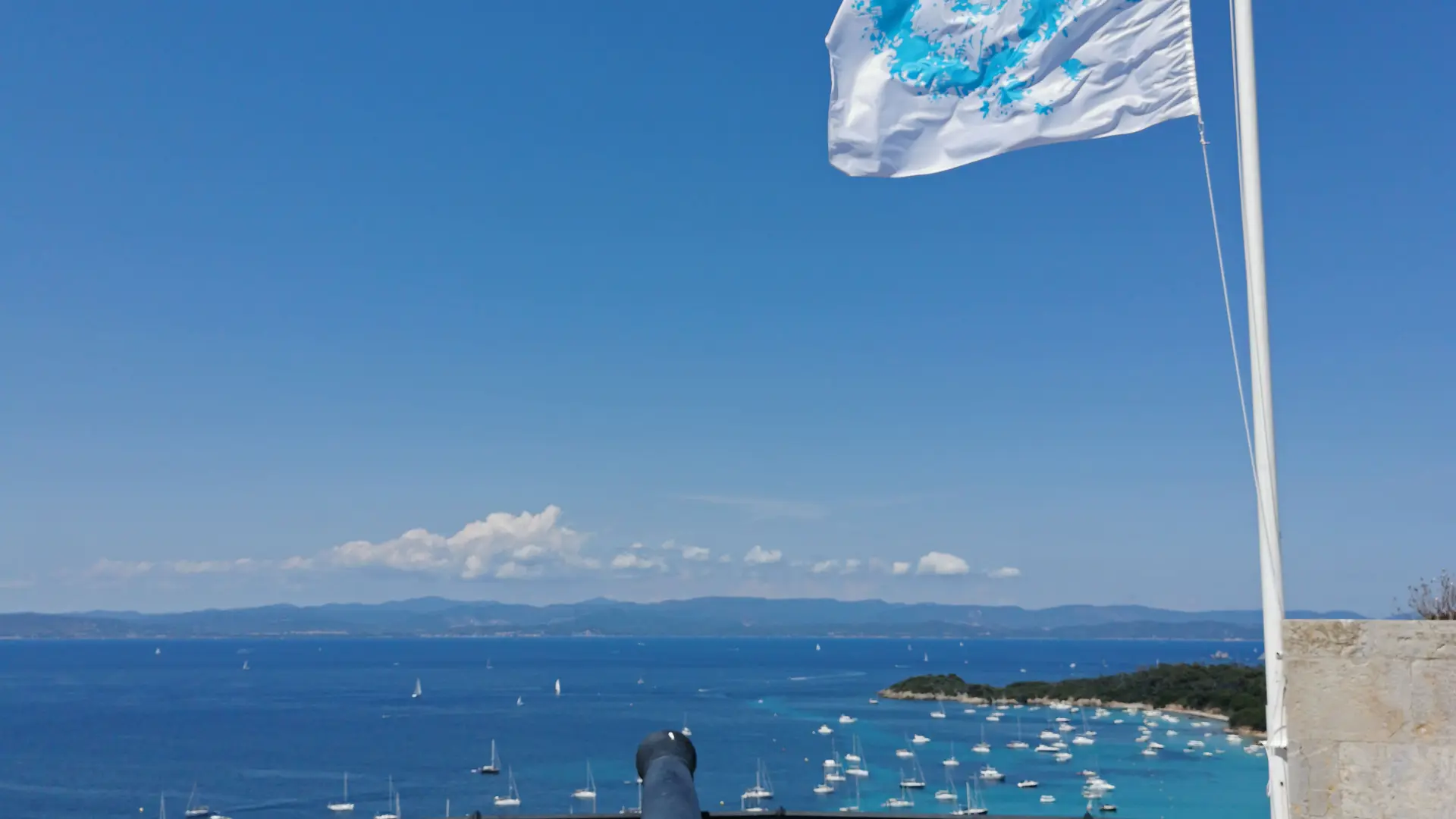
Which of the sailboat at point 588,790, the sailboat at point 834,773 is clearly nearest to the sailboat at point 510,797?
the sailboat at point 588,790

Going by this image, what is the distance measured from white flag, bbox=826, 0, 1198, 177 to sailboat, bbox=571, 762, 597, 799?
5835 centimetres

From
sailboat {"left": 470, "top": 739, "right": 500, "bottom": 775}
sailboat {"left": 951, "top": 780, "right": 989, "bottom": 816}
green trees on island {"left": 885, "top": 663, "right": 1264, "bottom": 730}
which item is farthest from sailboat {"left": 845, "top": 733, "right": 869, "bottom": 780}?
green trees on island {"left": 885, "top": 663, "right": 1264, "bottom": 730}

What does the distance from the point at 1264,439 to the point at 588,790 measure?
6479cm

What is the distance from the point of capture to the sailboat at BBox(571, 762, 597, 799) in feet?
202

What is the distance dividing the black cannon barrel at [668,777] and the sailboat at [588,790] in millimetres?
59148

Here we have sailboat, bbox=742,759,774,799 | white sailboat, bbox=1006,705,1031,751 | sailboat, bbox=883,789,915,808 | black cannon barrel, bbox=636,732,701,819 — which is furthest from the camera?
white sailboat, bbox=1006,705,1031,751

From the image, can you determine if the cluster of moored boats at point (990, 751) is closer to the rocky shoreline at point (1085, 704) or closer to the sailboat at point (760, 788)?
the sailboat at point (760, 788)

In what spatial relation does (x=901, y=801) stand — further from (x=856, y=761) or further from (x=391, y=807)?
(x=391, y=807)

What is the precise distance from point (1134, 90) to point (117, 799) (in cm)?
7284

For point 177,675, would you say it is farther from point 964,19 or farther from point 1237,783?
point 964,19

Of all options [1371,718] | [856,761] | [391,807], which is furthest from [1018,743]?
[1371,718]

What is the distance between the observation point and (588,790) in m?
64.9

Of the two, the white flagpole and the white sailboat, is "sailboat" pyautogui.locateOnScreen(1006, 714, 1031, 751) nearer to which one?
the white sailboat

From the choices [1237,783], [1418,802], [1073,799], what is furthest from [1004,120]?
[1237,783]
